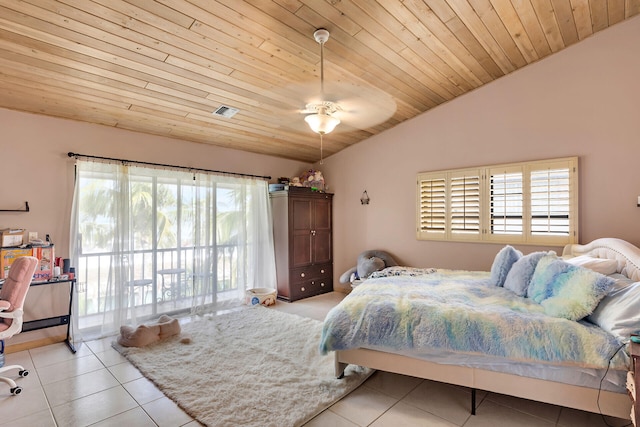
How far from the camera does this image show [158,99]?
330cm

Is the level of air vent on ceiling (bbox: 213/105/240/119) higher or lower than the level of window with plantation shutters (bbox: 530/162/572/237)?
higher

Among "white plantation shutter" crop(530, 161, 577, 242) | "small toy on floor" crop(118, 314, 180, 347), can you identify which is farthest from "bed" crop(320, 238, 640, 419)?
"small toy on floor" crop(118, 314, 180, 347)

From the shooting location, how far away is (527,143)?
3812mm

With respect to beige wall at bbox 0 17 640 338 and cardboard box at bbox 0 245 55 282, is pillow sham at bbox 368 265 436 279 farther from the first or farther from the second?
cardboard box at bbox 0 245 55 282

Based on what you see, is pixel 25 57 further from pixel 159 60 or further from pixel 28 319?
pixel 28 319

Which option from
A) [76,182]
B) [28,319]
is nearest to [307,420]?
[28,319]

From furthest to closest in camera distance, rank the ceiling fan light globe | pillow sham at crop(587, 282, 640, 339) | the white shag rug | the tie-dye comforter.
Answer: the ceiling fan light globe → the white shag rug → the tie-dye comforter → pillow sham at crop(587, 282, 640, 339)

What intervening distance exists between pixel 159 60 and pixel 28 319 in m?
2.93

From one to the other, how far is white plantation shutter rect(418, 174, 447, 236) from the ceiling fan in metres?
1.12

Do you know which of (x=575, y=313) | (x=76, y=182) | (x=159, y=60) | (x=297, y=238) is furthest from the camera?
(x=297, y=238)

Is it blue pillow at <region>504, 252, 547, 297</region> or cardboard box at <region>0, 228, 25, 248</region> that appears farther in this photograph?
cardboard box at <region>0, 228, 25, 248</region>

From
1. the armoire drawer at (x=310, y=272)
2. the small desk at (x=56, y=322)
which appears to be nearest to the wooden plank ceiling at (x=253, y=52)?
the small desk at (x=56, y=322)

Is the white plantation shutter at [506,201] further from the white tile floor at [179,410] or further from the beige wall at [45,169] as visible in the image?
the beige wall at [45,169]

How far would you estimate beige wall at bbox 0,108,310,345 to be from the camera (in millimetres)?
3127
